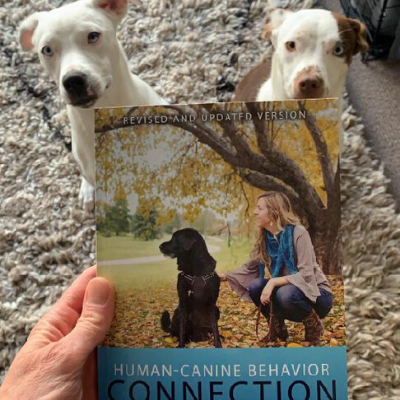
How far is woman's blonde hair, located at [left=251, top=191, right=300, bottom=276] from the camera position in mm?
807

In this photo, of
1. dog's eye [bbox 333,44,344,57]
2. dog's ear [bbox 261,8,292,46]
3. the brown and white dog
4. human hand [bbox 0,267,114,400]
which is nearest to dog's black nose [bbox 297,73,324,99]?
the brown and white dog

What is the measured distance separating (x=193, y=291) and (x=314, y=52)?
2.31 feet

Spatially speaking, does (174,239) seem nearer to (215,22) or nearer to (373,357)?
(373,357)

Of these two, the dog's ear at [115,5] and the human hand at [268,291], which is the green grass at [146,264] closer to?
the human hand at [268,291]

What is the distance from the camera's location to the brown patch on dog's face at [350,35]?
1.27m

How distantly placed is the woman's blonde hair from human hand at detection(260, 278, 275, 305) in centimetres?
3

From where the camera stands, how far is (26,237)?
150 cm

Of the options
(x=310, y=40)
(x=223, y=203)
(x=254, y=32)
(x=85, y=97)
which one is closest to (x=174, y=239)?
(x=223, y=203)

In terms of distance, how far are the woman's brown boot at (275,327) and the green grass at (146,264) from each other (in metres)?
0.09

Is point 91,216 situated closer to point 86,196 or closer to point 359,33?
point 86,196

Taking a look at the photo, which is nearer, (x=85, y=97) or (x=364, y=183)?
(x=85, y=97)

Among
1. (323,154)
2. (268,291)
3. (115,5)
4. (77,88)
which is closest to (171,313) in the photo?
(268,291)

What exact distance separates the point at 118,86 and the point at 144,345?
67cm

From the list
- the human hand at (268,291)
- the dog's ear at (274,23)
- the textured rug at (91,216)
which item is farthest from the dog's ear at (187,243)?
the dog's ear at (274,23)
